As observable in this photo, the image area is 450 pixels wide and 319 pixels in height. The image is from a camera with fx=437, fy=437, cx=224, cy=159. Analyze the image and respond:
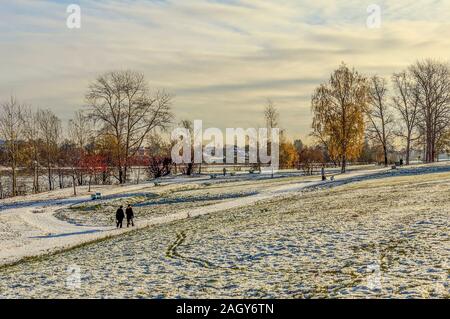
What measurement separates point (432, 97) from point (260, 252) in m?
59.7

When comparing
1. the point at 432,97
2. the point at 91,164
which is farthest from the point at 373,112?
the point at 91,164

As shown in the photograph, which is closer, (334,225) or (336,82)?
(334,225)

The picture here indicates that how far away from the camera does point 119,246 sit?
20266 mm

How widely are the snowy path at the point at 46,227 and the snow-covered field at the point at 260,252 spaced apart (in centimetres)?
15

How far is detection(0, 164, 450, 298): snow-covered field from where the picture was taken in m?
11.6

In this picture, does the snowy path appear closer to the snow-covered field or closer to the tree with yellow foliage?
the snow-covered field

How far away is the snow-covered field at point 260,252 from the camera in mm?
11555

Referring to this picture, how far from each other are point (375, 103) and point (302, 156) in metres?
33.0

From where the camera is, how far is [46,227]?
99.3ft

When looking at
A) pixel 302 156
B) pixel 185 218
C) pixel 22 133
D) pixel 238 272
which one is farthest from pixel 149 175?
pixel 238 272

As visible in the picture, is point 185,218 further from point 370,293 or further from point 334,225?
point 370,293

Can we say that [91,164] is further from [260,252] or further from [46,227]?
[260,252]

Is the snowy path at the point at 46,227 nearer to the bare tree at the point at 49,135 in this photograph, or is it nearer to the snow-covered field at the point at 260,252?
the snow-covered field at the point at 260,252

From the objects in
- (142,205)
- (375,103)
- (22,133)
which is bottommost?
(142,205)
